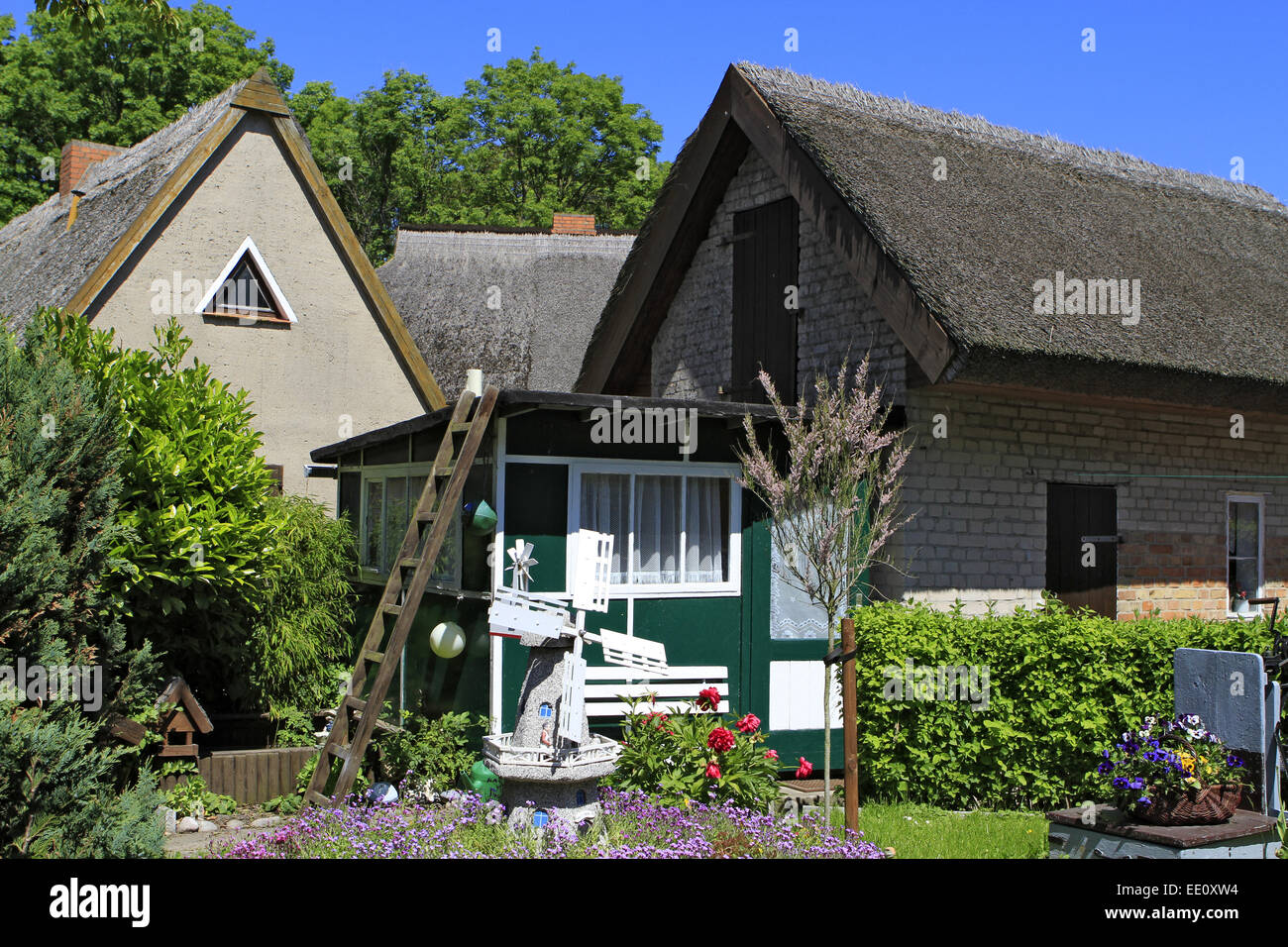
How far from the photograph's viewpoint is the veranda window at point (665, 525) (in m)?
8.73

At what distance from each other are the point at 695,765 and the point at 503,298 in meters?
16.7

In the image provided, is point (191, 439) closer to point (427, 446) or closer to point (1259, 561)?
point (427, 446)

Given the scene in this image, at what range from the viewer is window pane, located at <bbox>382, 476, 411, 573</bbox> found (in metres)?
10.7

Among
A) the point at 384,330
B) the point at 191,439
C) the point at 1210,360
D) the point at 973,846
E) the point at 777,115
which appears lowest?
the point at 973,846

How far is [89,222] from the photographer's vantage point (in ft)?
51.3

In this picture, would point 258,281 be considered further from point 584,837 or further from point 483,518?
point 584,837

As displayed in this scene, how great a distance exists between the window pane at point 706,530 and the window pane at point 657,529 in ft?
0.32

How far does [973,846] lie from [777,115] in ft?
24.0

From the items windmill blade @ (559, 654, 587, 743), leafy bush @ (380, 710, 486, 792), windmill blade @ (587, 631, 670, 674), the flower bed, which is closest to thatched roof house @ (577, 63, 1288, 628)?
windmill blade @ (587, 631, 670, 674)

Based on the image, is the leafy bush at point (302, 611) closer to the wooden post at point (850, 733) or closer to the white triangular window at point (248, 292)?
the white triangular window at point (248, 292)

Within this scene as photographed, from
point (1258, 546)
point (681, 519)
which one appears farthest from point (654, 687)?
point (1258, 546)

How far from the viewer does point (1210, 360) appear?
10.2 meters

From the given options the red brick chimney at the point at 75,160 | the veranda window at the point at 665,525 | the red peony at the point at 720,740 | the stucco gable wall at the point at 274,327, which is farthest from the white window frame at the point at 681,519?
the red brick chimney at the point at 75,160
